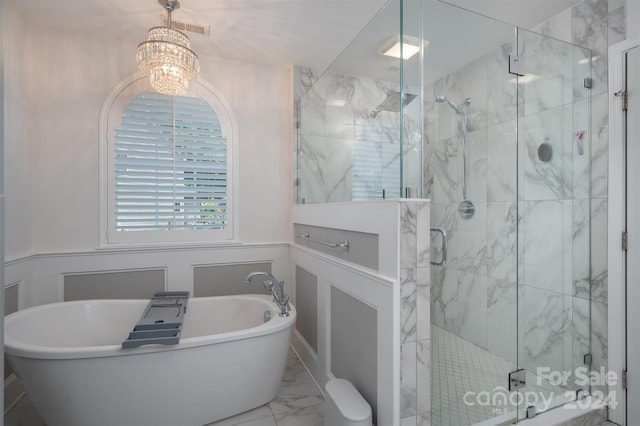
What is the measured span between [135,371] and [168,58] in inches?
68.7

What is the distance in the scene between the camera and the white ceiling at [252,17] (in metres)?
→ 2.10

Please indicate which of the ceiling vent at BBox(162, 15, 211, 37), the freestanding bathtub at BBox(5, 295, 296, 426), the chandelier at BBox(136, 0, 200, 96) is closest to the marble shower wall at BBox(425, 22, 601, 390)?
the freestanding bathtub at BBox(5, 295, 296, 426)

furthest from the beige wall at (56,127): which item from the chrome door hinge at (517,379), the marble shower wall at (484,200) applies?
the chrome door hinge at (517,379)

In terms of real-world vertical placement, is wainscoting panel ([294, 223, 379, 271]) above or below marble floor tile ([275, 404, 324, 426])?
above

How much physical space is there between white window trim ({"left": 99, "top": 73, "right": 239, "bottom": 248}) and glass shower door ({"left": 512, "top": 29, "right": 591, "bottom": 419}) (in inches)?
84.3

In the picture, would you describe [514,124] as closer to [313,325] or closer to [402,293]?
[402,293]

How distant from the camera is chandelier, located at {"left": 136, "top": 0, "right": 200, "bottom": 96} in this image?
1.97 m

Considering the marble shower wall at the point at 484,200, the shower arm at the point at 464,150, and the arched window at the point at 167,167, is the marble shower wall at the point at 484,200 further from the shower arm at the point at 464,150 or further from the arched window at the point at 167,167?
the arched window at the point at 167,167

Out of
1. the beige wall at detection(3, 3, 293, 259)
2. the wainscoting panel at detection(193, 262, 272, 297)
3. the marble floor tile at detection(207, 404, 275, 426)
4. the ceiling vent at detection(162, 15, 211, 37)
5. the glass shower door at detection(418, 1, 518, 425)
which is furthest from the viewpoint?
the wainscoting panel at detection(193, 262, 272, 297)

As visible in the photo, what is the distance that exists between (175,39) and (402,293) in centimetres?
197

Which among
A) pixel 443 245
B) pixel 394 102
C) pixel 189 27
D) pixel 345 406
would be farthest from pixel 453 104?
pixel 189 27

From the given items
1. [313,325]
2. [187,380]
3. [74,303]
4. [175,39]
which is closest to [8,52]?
[175,39]

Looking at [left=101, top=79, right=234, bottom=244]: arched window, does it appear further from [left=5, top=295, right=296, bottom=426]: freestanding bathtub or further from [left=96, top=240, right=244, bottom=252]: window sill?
[left=5, top=295, right=296, bottom=426]: freestanding bathtub

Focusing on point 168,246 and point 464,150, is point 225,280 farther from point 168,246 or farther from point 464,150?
point 464,150
